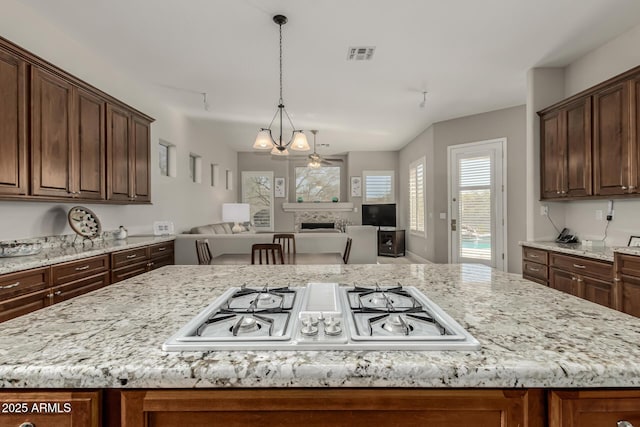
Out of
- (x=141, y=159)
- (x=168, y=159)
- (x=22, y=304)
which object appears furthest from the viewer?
(x=168, y=159)

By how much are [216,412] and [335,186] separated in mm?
8961

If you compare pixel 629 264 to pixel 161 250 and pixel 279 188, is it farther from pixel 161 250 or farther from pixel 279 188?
pixel 279 188

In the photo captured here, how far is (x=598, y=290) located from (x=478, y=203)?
3092mm

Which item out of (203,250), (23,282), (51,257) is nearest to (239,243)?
(203,250)

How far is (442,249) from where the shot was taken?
6.08 m

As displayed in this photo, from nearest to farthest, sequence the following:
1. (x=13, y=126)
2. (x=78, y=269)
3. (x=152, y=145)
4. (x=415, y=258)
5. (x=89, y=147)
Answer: (x=13, y=126), (x=78, y=269), (x=89, y=147), (x=152, y=145), (x=415, y=258)

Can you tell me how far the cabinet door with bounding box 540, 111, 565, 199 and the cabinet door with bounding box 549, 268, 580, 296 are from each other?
2.97ft

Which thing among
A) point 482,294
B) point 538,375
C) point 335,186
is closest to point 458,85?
point 482,294

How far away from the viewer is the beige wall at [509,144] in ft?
16.8

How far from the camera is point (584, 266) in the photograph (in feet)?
9.14

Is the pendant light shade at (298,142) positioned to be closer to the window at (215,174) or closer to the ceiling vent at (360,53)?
the ceiling vent at (360,53)

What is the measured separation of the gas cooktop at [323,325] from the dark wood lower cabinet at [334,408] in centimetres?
9

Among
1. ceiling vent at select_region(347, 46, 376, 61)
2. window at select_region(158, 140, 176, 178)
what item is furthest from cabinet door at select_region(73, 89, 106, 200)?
ceiling vent at select_region(347, 46, 376, 61)

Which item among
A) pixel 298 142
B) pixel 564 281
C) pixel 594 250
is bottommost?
pixel 564 281
